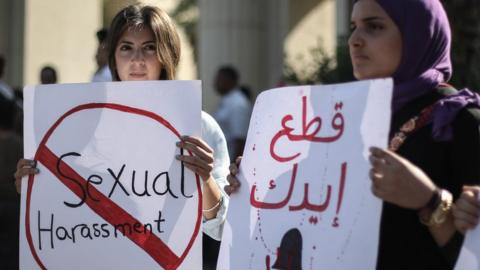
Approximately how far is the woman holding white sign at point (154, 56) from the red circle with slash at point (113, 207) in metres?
0.10

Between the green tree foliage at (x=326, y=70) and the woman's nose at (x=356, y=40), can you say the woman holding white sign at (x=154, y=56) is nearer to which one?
the woman's nose at (x=356, y=40)

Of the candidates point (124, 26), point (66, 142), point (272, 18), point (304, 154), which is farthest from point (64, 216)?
point (272, 18)

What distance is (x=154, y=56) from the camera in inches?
136

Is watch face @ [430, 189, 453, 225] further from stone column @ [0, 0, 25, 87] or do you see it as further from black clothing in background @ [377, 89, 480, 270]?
stone column @ [0, 0, 25, 87]

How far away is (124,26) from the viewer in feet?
11.4

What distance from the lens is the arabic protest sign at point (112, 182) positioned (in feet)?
10.6

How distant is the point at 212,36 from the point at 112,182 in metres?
9.14

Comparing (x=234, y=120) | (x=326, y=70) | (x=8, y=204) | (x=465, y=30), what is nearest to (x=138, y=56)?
(x=8, y=204)

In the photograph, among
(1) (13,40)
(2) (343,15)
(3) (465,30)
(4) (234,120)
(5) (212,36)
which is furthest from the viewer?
(1) (13,40)

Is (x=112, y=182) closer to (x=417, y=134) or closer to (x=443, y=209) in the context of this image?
(x=417, y=134)

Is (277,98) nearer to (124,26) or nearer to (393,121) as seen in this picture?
(393,121)

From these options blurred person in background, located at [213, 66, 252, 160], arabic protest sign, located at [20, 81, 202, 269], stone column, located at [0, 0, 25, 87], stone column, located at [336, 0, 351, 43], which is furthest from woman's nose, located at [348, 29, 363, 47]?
stone column, located at [0, 0, 25, 87]

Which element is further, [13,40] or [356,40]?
[13,40]

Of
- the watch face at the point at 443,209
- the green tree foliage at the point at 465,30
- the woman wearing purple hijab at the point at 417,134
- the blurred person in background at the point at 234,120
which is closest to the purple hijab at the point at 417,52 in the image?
the woman wearing purple hijab at the point at 417,134
